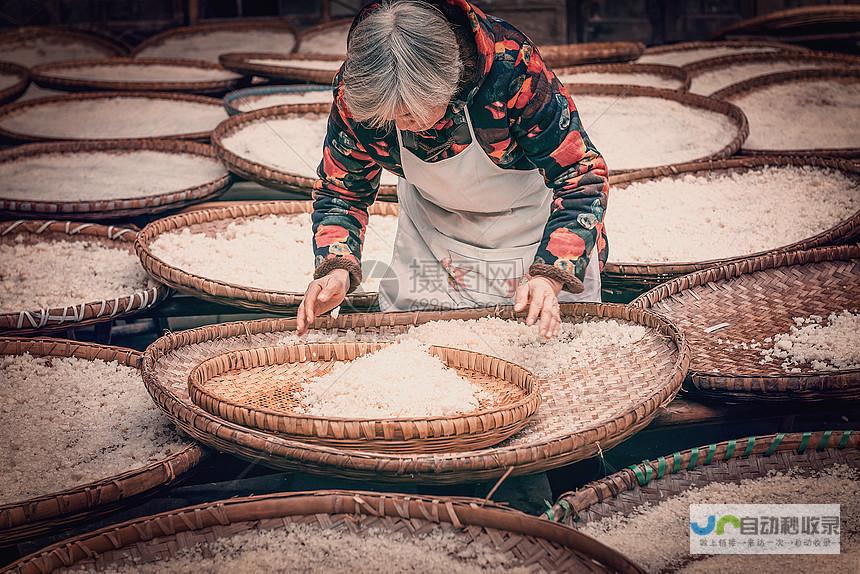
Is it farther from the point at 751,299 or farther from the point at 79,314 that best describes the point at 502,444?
the point at 79,314

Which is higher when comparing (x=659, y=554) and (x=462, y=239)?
(x=462, y=239)

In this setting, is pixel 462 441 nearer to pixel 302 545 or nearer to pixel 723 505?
pixel 302 545

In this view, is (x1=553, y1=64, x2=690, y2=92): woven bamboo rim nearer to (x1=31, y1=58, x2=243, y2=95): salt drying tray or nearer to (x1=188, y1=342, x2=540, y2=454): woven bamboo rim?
(x1=31, y1=58, x2=243, y2=95): salt drying tray

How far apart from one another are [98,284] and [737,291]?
1755 mm

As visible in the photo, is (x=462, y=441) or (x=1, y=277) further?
(x=1, y=277)

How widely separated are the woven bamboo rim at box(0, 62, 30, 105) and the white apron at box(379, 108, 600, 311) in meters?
2.49

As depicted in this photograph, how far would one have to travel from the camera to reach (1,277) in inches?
96.8

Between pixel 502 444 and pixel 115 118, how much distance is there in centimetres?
310

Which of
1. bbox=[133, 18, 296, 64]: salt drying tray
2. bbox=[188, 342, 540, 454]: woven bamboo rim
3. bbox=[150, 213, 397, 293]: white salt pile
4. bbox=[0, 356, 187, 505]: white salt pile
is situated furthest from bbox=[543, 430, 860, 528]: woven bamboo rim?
bbox=[133, 18, 296, 64]: salt drying tray

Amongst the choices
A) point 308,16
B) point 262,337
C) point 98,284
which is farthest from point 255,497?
point 308,16

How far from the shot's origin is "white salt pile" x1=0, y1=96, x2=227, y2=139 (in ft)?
12.2

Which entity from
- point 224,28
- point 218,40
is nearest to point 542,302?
point 218,40

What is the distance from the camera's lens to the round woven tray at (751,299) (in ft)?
6.44

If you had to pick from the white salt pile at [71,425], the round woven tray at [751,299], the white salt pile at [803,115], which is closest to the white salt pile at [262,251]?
the white salt pile at [71,425]
